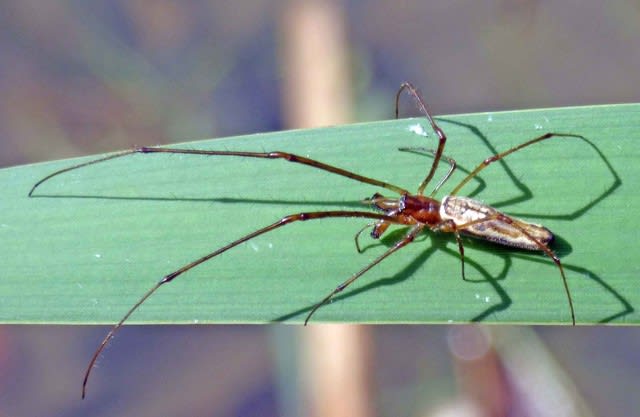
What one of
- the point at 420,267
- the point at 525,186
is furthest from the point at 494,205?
the point at 420,267

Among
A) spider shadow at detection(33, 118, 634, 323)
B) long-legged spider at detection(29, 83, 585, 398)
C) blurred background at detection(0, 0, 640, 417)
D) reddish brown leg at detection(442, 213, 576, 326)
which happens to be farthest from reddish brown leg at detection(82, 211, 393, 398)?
blurred background at detection(0, 0, 640, 417)

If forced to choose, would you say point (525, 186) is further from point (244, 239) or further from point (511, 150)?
point (244, 239)

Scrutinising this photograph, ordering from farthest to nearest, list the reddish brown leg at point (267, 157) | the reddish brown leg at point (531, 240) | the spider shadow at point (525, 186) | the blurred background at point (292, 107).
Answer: the blurred background at point (292, 107)
the reddish brown leg at point (267, 157)
the spider shadow at point (525, 186)
the reddish brown leg at point (531, 240)

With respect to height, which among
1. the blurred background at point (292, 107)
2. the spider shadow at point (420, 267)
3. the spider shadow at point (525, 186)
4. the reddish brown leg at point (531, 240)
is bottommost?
the blurred background at point (292, 107)

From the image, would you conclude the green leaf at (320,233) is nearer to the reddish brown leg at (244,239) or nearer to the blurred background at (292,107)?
the reddish brown leg at (244,239)

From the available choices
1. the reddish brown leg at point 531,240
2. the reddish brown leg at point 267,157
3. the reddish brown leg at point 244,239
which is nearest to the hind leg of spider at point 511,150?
the reddish brown leg at point 531,240

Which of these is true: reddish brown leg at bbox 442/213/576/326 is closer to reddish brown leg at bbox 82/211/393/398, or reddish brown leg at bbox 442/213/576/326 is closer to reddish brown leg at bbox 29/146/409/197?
reddish brown leg at bbox 29/146/409/197

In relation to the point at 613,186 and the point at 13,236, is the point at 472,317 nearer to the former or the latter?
the point at 613,186
